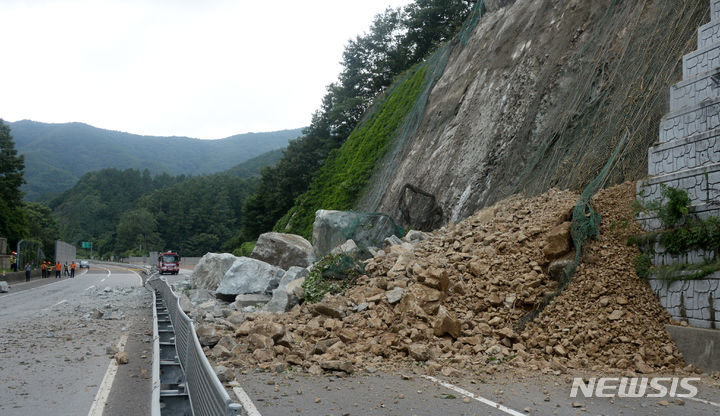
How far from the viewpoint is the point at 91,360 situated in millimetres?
8070

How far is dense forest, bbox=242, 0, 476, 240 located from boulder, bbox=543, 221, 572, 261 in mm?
23370

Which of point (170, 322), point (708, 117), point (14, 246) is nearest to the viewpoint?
point (708, 117)

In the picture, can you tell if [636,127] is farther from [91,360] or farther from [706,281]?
[91,360]

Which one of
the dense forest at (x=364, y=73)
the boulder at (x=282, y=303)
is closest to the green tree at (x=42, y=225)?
the dense forest at (x=364, y=73)

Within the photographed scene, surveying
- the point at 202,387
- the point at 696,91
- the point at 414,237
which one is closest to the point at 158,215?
the point at 414,237

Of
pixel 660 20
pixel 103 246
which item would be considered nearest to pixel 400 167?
pixel 660 20

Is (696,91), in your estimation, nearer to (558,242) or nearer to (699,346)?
(558,242)

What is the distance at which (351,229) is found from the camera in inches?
655

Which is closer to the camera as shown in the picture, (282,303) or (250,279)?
(282,303)

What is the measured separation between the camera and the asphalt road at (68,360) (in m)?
5.83

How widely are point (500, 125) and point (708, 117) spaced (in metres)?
9.19

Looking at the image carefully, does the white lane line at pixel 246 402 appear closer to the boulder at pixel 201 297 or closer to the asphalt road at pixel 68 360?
the asphalt road at pixel 68 360

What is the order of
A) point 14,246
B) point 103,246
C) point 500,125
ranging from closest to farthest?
point 500,125, point 14,246, point 103,246

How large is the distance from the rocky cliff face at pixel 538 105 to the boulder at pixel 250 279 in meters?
5.65
